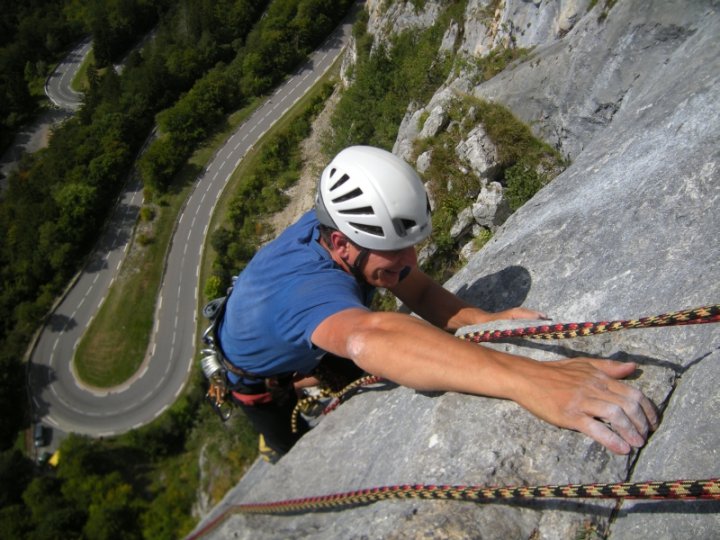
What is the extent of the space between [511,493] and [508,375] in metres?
0.60

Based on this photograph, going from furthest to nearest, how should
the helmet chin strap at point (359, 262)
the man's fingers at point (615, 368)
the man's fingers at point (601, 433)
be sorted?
the helmet chin strap at point (359, 262)
the man's fingers at point (615, 368)
the man's fingers at point (601, 433)

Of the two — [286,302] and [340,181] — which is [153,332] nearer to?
[340,181]

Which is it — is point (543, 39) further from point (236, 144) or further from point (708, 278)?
point (236, 144)

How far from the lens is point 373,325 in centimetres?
280

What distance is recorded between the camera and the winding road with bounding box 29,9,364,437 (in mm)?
34031

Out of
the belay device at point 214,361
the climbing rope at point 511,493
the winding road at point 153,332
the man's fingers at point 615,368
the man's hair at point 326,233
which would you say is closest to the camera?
the climbing rope at point 511,493

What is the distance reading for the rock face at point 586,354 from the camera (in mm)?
2680

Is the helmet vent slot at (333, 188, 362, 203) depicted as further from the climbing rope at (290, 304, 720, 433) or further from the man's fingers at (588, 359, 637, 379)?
the man's fingers at (588, 359, 637, 379)

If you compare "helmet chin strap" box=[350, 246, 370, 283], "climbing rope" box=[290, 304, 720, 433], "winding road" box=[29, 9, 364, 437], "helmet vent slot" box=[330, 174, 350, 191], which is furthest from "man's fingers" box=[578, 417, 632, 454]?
"winding road" box=[29, 9, 364, 437]

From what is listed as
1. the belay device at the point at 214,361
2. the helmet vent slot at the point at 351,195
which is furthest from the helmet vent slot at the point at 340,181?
the belay device at the point at 214,361

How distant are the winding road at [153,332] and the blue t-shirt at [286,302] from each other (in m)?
32.6

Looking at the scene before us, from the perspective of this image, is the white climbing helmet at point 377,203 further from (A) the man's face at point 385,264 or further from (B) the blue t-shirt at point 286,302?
(B) the blue t-shirt at point 286,302

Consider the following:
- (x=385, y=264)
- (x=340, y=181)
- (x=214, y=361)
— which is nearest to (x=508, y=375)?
(x=385, y=264)

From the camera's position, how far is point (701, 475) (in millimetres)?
2461
